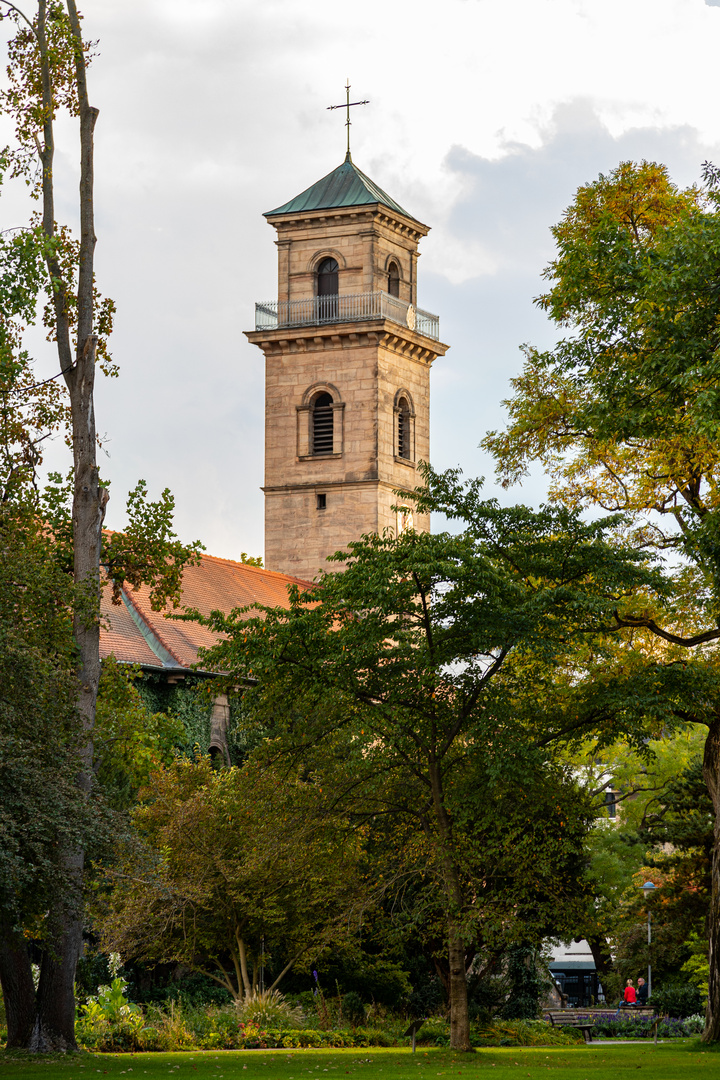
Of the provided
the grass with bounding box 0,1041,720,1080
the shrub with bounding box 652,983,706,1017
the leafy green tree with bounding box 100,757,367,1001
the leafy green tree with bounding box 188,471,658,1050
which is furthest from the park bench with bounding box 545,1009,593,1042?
the leafy green tree with bounding box 188,471,658,1050

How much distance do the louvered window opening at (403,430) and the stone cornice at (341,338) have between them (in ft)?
7.49

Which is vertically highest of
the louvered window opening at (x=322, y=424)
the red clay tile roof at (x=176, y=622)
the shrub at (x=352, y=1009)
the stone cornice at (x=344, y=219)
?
the stone cornice at (x=344, y=219)

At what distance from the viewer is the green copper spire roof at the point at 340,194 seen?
65.3 meters

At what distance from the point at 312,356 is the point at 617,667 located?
40.8 metres

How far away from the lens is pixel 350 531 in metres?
61.7

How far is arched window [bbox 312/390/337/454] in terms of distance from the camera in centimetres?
6372

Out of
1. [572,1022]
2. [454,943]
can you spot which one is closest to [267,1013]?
[572,1022]

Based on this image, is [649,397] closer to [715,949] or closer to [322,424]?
[715,949]

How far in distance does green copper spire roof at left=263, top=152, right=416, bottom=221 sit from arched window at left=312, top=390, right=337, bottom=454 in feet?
27.7

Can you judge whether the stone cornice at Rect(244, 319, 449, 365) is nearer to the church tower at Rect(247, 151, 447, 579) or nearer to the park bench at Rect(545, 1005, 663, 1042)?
the church tower at Rect(247, 151, 447, 579)

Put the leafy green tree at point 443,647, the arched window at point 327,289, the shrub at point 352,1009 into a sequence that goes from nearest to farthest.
Result: 1. the leafy green tree at point 443,647
2. the shrub at point 352,1009
3. the arched window at point 327,289

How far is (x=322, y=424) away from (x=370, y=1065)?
44.4m

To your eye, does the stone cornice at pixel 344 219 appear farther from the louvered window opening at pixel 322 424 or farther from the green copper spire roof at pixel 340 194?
the louvered window opening at pixel 322 424

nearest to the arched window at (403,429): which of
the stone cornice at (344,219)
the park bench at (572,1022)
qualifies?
the stone cornice at (344,219)
